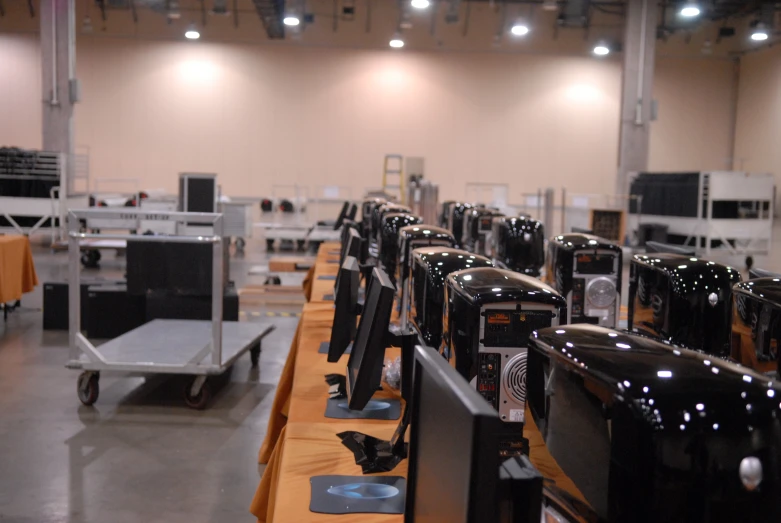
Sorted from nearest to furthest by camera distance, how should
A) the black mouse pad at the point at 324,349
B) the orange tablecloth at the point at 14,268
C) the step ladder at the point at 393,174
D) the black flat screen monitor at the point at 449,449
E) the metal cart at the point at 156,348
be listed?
the black flat screen monitor at the point at 449,449 → the black mouse pad at the point at 324,349 → the metal cart at the point at 156,348 → the orange tablecloth at the point at 14,268 → the step ladder at the point at 393,174

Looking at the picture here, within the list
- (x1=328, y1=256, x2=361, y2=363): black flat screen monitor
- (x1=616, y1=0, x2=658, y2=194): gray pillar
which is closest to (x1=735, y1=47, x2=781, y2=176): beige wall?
(x1=616, y1=0, x2=658, y2=194): gray pillar

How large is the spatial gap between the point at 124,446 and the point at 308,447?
2.33 m

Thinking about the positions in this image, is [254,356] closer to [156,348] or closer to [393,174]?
[156,348]

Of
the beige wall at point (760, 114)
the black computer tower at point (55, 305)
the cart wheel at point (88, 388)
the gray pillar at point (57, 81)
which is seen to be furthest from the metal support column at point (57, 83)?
the beige wall at point (760, 114)

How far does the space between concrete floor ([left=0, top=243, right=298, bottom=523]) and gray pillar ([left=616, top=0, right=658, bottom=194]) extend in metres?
10.6

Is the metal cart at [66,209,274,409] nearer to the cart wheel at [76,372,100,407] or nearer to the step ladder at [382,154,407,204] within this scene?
the cart wheel at [76,372,100,407]

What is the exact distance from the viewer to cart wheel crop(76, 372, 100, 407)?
4949 mm

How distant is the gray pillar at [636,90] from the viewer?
15.2 m

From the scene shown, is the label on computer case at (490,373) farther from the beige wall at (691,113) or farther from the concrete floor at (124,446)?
the beige wall at (691,113)

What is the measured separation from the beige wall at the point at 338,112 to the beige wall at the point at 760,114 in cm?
75

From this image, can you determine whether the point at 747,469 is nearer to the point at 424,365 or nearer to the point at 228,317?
the point at 424,365

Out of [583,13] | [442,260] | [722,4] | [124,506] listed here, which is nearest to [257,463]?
[124,506]

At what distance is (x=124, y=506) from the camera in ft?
11.5

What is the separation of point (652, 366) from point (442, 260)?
152 centimetres
